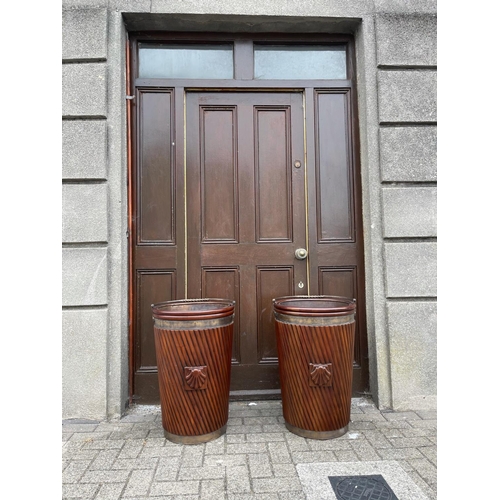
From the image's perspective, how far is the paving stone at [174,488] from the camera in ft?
7.38

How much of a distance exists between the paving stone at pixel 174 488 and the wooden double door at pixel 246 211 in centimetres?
126

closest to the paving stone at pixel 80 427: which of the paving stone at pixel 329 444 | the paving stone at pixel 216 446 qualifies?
the paving stone at pixel 216 446

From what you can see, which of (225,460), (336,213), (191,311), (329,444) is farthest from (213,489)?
(336,213)

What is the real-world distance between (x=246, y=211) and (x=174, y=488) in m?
2.33

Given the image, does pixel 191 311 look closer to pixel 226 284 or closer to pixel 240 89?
pixel 226 284

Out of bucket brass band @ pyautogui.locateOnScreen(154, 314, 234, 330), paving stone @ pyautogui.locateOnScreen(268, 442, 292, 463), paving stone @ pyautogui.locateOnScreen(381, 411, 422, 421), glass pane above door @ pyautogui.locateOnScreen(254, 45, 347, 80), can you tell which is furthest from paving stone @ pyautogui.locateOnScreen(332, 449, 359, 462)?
glass pane above door @ pyautogui.locateOnScreen(254, 45, 347, 80)

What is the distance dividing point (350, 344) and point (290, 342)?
1.53ft

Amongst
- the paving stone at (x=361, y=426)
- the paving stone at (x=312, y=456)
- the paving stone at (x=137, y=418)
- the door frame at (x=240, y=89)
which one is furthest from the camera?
the door frame at (x=240, y=89)

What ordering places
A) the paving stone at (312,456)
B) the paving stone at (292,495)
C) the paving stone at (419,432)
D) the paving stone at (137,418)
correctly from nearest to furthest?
the paving stone at (292,495), the paving stone at (312,456), the paving stone at (419,432), the paving stone at (137,418)

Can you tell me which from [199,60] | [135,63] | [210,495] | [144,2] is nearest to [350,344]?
[210,495]

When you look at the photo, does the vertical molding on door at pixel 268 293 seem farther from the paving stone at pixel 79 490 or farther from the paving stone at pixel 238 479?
the paving stone at pixel 79 490

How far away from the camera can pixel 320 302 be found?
Result: 325cm

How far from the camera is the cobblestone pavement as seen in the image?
7.44 feet

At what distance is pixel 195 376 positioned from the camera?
272cm
